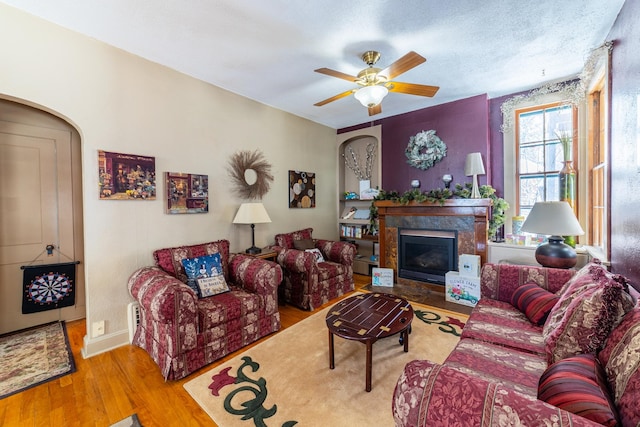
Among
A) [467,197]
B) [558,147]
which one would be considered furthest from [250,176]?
[558,147]

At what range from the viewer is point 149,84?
267cm

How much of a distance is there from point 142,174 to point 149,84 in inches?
36.1

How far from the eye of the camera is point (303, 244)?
12.8ft

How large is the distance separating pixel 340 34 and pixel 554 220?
8.12ft

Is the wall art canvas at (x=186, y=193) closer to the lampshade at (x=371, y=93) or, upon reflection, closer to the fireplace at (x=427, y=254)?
the lampshade at (x=371, y=93)

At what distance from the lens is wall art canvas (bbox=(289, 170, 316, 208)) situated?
4.23 meters

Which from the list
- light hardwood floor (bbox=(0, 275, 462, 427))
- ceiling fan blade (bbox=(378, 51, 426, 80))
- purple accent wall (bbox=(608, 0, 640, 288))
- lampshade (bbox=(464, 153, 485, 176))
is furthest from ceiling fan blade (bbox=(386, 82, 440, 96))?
light hardwood floor (bbox=(0, 275, 462, 427))

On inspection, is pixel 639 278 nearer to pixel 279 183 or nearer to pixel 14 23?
pixel 279 183

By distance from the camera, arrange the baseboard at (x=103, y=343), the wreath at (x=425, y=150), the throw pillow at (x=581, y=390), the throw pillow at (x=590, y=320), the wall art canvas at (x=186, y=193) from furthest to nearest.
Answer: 1. the wreath at (x=425, y=150)
2. the wall art canvas at (x=186, y=193)
3. the baseboard at (x=103, y=343)
4. the throw pillow at (x=590, y=320)
5. the throw pillow at (x=581, y=390)

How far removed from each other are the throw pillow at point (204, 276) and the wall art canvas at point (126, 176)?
2.66 feet

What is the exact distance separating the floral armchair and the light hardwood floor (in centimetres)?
119

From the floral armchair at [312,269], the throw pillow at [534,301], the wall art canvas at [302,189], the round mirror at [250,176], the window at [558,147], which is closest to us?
the throw pillow at [534,301]

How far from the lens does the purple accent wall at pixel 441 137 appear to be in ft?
11.9

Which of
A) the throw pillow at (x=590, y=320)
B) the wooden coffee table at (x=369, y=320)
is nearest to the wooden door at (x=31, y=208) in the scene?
the wooden coffee table at (x=369, y=320)
